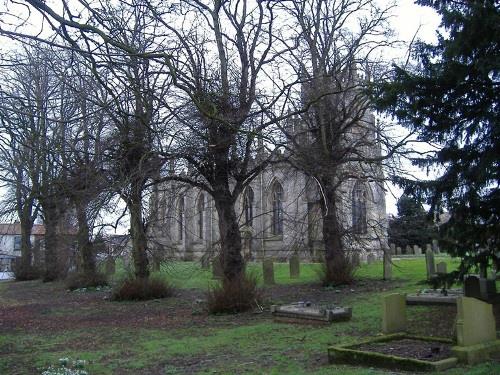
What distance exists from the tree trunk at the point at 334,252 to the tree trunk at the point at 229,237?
4.64 meters

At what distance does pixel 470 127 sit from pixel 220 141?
708cm

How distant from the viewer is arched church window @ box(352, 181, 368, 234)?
22.2 meters

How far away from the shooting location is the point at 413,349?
28.2 feet

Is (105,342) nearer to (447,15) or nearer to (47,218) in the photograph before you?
(447,15)

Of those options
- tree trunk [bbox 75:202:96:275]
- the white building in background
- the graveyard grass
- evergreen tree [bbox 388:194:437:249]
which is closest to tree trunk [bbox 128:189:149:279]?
tree trunk [bbox 75:202:96:275]

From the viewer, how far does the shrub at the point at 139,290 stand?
18766mm

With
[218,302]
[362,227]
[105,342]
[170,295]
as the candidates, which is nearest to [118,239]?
[170,295]

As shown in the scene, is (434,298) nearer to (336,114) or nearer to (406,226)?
(336,114)

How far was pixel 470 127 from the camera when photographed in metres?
9.91

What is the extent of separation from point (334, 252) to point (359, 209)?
4.63 meters

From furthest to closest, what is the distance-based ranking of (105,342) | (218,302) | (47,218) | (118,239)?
(47,218)
(118,239)
(218,302)
(105,342)

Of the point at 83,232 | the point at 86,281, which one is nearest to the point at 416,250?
the point at 86,281

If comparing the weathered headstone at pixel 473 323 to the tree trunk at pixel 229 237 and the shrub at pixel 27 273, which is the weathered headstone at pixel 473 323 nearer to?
the tree trunk at pixel 229 237

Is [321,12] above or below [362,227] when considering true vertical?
above
